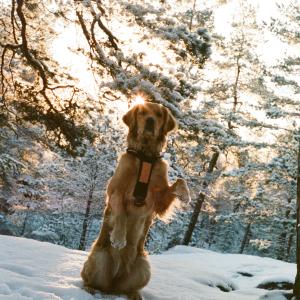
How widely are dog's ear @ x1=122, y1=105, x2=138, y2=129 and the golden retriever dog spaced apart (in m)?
0.01

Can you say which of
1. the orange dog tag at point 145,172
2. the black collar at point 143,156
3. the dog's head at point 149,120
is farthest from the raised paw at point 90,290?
the dog's head at point 149,120

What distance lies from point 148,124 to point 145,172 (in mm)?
573

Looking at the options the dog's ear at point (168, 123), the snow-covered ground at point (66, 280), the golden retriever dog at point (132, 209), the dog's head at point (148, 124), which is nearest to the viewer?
the snow-covered ground at point (66, 280)

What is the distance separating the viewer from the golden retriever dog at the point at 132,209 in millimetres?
4457

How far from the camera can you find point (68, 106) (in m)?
8.57

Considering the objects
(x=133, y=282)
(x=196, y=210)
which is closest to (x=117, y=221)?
(x=133, y=282)

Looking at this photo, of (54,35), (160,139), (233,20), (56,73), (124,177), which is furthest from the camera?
(233,20)

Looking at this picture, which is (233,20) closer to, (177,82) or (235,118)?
(235,118)

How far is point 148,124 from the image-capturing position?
476cm

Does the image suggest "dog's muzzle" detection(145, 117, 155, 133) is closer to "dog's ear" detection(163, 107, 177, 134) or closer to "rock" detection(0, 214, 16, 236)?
"dog's ear" detection(163, 107, 177, 134)

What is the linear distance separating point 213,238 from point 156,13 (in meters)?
41.4

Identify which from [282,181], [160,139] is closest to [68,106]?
[160,139]

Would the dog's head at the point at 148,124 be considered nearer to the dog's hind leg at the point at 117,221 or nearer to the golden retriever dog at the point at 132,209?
the golden retriever dog at the point at 132,209

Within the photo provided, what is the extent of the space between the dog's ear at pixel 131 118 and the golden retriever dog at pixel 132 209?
14 millimetres
